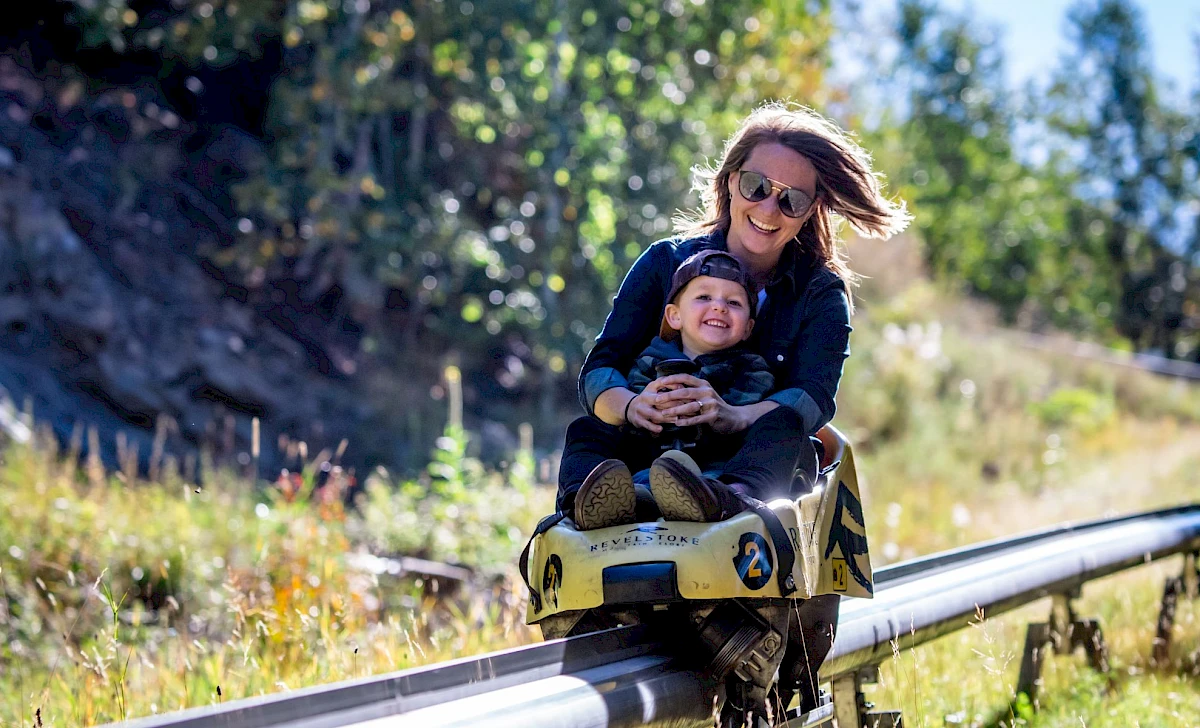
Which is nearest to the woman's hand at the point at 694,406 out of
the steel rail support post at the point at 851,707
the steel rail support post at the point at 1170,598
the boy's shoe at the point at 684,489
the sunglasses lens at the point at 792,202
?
the boy's shoe at the point at 684,489

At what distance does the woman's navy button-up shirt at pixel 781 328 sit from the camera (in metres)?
3.28

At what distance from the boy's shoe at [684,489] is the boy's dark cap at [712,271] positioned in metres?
0.67

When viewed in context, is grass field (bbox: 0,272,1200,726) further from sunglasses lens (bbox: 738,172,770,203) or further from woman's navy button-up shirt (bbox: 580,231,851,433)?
sunglasses lens (bbox: 738,172,770,203)

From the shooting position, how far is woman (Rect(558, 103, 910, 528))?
3113 mm

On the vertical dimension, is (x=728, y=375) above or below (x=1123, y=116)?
below

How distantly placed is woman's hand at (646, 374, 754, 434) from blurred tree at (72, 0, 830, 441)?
991 cm

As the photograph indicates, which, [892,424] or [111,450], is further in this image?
[892,424]

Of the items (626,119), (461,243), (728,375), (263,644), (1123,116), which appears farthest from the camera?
(1123,116)

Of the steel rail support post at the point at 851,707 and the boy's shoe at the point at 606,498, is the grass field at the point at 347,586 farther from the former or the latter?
the boy's shoe at the point at 606,498

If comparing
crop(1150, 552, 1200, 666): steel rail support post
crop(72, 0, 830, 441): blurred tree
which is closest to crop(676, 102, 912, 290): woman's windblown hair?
crop(1150, 552, 1200, 666): steel rail support post

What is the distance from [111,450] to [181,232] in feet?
11.0

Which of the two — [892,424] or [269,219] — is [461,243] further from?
[892,424]

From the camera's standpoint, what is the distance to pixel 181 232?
13.4m

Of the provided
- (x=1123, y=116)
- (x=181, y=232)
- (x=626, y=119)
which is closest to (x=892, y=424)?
(x=626, y=119)
